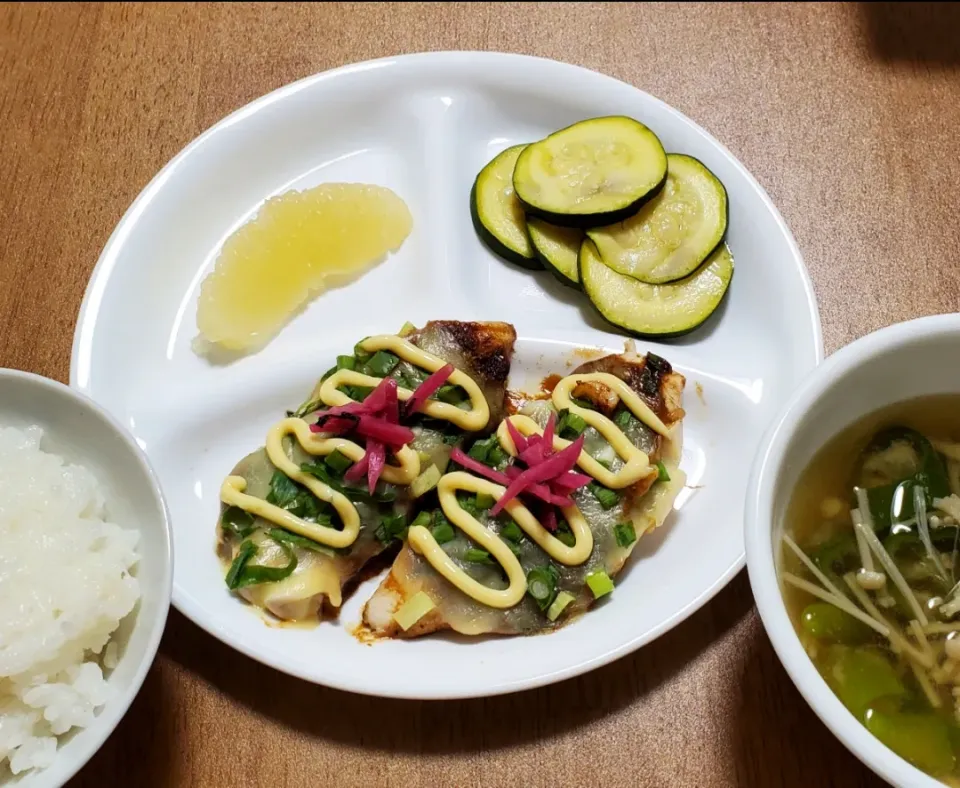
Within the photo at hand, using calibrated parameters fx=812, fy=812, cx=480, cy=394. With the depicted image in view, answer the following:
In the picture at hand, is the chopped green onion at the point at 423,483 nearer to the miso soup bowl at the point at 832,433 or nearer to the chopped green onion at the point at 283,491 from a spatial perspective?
the chopped green onion at the point at 283,491

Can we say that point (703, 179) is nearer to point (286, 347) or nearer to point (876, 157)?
point (876, 157)

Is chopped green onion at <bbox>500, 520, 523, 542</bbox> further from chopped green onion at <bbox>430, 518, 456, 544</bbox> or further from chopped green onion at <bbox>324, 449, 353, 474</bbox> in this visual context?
chopped green onion at <bbox>324, 449, 353, 474</bbox>

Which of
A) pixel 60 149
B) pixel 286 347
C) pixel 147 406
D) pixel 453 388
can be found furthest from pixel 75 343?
pixel 453 388

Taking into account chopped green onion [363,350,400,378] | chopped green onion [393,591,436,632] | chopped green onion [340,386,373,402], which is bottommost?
chopped green onion [393,591,436,632]

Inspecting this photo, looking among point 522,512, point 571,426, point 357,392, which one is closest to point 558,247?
point 571,426

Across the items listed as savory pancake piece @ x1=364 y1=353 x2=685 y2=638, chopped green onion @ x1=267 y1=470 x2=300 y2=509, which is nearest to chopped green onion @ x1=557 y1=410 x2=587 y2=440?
savory pancake piece @ x1=364 y1=353 x2=685 y2=638

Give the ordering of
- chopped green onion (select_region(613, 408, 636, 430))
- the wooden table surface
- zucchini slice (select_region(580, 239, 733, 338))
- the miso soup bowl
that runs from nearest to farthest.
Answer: the miso soup bowl → the wooden table surface → chopped green onion (select_region(613, 408, 636, 430)) → zucchini slice (select_region(580, 239, 733, 338))

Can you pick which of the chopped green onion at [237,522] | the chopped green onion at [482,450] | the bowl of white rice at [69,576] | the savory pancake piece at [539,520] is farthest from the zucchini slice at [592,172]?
the bowl of white rice at [69,576]
